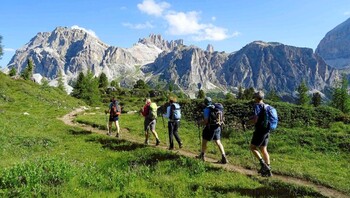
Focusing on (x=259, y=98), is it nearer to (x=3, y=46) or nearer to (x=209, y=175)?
(x=209, y=175)

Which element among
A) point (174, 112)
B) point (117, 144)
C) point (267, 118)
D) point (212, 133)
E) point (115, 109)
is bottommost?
point (117, 144)

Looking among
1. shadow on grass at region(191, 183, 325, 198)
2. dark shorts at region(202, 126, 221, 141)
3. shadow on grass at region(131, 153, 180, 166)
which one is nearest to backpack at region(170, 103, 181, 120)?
shadow on grass at region(131, 153, 180, 166)

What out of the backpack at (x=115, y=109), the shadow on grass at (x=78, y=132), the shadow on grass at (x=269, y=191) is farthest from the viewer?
the shadow on grass at (x=78, y=132)

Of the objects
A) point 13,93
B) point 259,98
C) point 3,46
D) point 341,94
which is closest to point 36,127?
point 259,98

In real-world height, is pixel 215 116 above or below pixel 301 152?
above

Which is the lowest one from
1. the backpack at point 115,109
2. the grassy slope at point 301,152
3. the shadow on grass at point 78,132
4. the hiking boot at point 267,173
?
the grassy slope at point 301,152

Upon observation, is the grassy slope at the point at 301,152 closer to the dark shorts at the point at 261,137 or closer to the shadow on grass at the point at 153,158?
the dark shorts at the point at 261,137

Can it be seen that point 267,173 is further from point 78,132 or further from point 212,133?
point 78,132

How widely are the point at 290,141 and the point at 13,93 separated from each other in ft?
159

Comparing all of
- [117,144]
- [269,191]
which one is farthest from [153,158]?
[269,191]

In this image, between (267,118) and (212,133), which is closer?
(267,118)

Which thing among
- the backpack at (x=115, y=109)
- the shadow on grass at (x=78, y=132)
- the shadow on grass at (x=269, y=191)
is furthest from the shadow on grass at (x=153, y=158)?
the shadow on grass at (x=78, y=132)

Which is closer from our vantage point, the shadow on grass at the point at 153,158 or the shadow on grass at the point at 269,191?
the shadow on grass at the point at 269,191

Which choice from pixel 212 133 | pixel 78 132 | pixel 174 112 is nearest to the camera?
pixel 212 133
